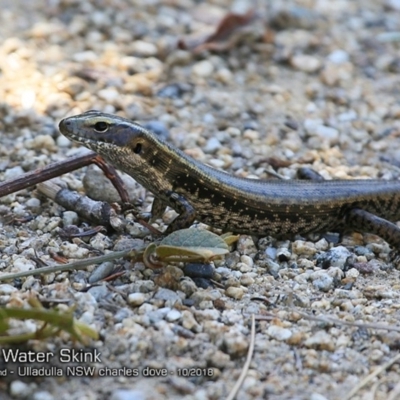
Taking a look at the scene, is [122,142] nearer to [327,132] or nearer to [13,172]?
[13,172]

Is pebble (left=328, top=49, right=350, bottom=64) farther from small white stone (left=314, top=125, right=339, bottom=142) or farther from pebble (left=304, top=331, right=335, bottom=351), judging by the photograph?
pebble (left=304, top=331, right=335, bottom=351)

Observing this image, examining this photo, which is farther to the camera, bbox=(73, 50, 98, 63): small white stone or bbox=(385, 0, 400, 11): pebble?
bbox=(385, 0, 400, 11): pebble

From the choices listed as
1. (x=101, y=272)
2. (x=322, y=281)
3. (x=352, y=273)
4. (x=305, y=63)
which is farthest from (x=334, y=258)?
(x=305, y=63)

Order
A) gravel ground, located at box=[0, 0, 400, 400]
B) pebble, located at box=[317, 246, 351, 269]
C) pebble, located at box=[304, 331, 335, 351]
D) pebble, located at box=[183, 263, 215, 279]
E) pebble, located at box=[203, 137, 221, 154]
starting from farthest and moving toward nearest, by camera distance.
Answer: pebble, located at box=[203, 137, 221, 154], pebble, located at box=[317, 246, 351, 269], pebble, located at box=[183, 263, 215, 279], pebble, located at box=[304, 331, 335, 351], gravel ground, located at box=[0, 0, 400, 400]

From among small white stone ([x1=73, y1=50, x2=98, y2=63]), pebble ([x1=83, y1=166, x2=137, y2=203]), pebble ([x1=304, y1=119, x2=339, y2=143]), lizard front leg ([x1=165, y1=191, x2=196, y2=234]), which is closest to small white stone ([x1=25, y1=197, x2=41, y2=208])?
pebble ([x1=83, y1=166, x2=137, y2=203])

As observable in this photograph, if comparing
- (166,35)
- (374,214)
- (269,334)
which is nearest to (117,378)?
(269,334)

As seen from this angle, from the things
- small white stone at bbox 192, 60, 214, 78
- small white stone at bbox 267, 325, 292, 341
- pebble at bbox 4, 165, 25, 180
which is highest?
small white stone at bbox 192, 60, 214, 78

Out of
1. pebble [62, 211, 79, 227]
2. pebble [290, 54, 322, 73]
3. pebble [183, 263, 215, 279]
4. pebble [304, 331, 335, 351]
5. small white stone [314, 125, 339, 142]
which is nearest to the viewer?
pebble [304, 331, 335, 351]

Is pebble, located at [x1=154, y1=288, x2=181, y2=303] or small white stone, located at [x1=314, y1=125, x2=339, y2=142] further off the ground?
small white stone, located at [x1=314, y1=125, x2=339, y2=142]
